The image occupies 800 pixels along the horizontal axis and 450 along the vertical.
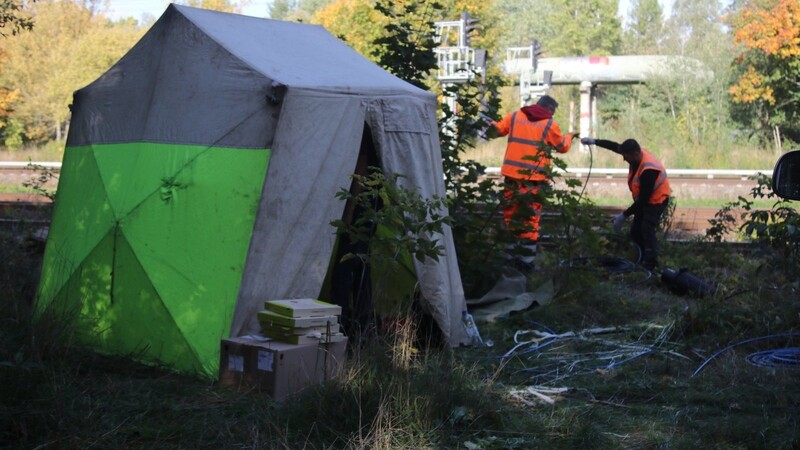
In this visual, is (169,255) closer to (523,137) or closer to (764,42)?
(523,137)

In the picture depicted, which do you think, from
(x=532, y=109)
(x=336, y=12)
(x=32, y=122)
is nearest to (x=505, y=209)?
(x=532, y=109)

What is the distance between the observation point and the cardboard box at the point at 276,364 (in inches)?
226

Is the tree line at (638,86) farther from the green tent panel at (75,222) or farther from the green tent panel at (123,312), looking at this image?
the green tent panel at (123,312)

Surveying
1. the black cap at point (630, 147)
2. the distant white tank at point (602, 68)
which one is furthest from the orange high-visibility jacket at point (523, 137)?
the distant white tank at point (602, 68)

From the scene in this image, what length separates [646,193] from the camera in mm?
11094

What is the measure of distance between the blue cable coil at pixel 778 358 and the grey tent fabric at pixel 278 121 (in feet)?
7.01

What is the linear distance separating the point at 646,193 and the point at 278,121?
5.78 m

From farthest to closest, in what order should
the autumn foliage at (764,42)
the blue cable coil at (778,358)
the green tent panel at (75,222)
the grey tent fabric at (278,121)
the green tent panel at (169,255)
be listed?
the autumn foliage at (764,42)
the green tent panel at (75,222)
the blue cable coil at (778,358)
the grey tent fabric at (278,121)
the green tent panel at (169,255)

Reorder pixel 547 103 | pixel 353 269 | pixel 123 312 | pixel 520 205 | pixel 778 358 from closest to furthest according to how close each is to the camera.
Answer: pixel 123 312 < pixel 778 358 < pixel 353 269 < pixel 520 205 < pixel 547 103

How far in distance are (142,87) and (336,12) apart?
34.4m

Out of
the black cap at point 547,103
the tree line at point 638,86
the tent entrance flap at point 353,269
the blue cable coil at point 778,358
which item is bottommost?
the blue cable coil at point 778,358

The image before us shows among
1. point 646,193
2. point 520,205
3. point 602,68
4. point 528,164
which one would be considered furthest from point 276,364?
point 602,68

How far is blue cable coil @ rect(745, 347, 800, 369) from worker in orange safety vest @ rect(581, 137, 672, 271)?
397 centimetres

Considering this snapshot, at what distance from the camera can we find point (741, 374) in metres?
6.67
